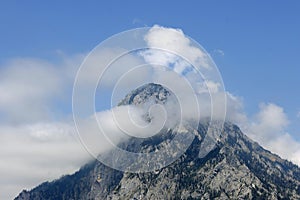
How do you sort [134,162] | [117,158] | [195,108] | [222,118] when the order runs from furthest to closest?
[134,162], [117,158], [195,108], [222,118]

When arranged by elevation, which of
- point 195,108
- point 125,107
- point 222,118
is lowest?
point 222,118

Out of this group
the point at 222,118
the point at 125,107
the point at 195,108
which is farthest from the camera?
the point at 125,107

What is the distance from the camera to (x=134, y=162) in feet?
400

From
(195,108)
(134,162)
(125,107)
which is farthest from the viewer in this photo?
(134,162)

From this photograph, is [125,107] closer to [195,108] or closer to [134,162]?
[195,108]

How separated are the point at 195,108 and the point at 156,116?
30.5ft

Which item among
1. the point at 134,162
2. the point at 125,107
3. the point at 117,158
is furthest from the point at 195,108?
the point at 134,162

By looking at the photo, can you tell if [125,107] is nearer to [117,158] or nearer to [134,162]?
[117,158]

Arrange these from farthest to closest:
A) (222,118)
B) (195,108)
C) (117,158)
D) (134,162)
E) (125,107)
Result: (134,162) < (117,158) < (125,107) < (195,108) < (222,118)

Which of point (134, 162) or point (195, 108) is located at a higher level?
point (134, 162)

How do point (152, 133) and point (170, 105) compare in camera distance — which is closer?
point (152, 133)

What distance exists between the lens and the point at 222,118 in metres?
69.9

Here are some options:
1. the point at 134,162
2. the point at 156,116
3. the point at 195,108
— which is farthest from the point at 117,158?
the point at 195,108

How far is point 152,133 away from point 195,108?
26.6 ft
